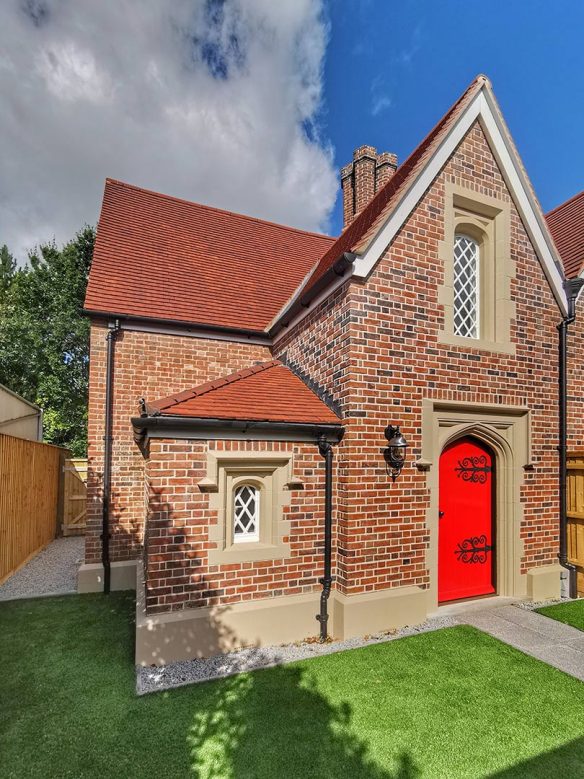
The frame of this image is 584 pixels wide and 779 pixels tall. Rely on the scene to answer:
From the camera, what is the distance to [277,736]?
367 centimetres

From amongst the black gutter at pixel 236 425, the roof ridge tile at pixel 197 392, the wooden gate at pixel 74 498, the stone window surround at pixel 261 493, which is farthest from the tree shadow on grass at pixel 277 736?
the wooden gate at pixel 74 498

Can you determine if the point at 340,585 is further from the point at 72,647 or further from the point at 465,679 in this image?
the point at 72,647

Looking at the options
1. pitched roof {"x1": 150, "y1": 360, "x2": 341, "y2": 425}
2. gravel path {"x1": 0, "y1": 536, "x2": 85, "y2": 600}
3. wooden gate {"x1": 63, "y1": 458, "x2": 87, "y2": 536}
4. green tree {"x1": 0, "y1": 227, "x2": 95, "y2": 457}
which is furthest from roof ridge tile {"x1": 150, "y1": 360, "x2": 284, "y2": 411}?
green tree {"x1": 0, "y1": 227, "x2": 95, "y2": 457}

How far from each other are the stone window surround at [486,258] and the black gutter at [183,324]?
4.05 m

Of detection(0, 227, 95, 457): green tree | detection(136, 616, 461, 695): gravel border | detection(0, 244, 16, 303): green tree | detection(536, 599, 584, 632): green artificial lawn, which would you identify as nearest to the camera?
detection(136, 616, 461, 695): gravel border

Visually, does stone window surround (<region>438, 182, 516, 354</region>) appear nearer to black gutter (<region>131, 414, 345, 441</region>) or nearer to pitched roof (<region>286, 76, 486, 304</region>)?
pitched roof (<region>286, 76, 486, 304</region>)

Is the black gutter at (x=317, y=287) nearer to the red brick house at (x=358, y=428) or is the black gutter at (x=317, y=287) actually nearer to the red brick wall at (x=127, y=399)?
the red brick house at (x=358, y=428)

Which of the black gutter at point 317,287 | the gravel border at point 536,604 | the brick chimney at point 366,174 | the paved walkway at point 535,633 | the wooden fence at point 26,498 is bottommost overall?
the gravel border at point 536,604

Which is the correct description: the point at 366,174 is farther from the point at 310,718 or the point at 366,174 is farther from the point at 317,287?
the point at 310,718

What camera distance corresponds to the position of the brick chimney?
43.3 ft

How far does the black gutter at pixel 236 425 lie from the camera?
5070mm

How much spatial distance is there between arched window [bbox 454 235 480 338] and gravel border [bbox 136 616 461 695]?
470 cm

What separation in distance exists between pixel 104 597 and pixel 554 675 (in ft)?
22.7

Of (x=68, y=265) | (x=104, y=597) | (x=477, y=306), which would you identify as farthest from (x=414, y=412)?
(x=68, y=265)
